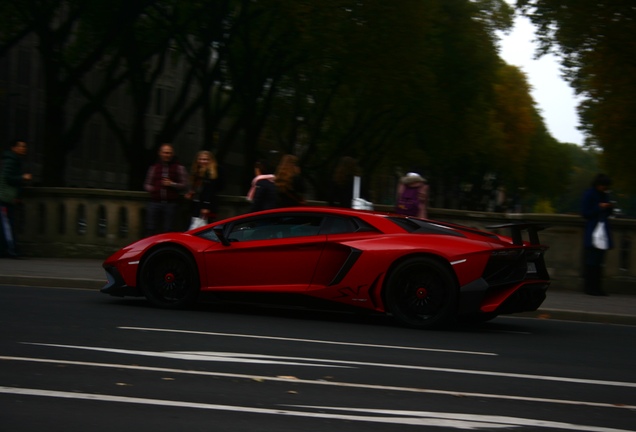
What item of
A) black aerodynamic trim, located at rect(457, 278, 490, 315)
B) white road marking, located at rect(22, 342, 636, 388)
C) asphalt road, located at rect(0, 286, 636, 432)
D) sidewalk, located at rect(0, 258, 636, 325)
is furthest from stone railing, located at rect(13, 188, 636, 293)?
white road marking, located at rect(22, 342, 636, 388)

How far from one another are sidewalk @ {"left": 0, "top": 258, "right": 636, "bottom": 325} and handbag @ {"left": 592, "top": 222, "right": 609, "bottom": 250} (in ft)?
2.38

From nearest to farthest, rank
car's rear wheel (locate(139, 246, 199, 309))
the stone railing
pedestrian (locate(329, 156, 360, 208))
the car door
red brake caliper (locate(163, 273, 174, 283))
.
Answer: the car door → car's rear wheel (locate(139, 246, 199, 309)) → red brake caliper (locate(163, 273, 174, 283)) → pedestrian (locate(329, 156, 360, 208)) → the stone railing

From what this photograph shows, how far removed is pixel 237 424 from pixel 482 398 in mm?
1786

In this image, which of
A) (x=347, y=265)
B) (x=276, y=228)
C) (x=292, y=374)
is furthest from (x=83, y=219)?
(x=292, y=374)

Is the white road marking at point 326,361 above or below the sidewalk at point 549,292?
above

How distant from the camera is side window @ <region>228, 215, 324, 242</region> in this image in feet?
37.5

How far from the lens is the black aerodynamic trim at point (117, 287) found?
12000 millimetres

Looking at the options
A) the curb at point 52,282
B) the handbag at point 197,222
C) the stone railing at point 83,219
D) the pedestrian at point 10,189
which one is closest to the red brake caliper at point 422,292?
the curb at point 52,282

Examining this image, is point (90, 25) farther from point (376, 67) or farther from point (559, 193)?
point (559, 193)

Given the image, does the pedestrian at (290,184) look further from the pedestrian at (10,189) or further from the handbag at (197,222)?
the pedestrian at (10,189)

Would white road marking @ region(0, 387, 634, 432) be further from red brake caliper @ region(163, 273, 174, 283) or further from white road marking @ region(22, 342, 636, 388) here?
red brake caliper @ region(163, 273, 174, 283)

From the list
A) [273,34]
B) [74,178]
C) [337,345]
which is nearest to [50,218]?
[337,345]

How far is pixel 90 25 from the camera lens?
32.5 m

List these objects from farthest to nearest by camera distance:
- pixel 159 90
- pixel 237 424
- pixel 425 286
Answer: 1. pixel 159 90
2. pixel 425 286
3. pixel 237 424
